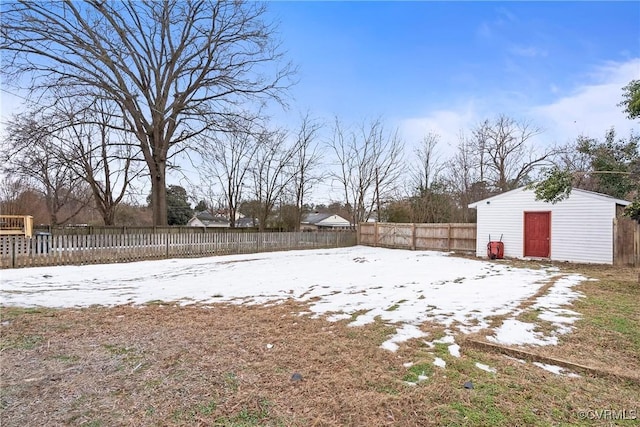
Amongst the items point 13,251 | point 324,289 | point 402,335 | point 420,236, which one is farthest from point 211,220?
point 402,335

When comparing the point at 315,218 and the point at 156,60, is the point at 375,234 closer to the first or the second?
the point at 156,60

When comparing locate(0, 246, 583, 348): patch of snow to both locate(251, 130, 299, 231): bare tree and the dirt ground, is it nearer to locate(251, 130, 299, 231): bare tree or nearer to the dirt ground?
the dirt ground

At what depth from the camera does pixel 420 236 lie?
18438mm

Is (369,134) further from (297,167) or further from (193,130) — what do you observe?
(193,130)

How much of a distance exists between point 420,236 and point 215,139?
11851 millimetres

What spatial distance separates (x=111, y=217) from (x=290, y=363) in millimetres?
21323

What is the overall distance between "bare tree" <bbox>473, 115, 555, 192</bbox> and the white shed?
1166cm

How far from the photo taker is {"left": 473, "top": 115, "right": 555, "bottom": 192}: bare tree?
2488 centimetres

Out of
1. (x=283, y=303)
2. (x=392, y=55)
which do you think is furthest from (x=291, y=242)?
(x=283, y=303)

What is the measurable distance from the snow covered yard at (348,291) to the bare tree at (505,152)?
1745cm

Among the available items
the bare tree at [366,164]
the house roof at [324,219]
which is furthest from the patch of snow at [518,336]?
the house roof at [324,219]

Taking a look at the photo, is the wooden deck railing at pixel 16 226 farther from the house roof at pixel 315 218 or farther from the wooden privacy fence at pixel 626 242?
the house roof at pixel 315 218

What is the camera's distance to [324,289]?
7020mm

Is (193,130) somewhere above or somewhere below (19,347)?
above
